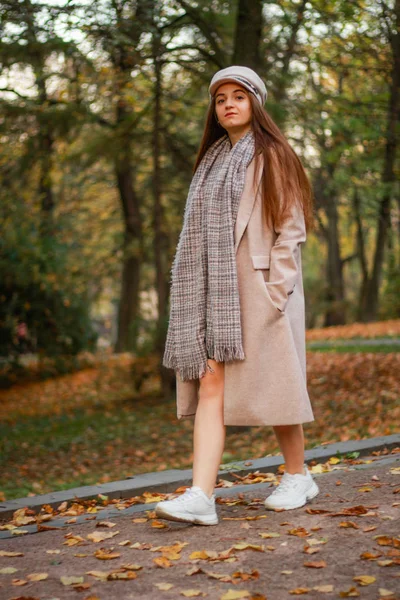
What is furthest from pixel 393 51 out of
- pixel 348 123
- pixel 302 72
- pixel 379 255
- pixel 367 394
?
pixel 379 255

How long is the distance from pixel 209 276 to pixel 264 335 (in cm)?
40

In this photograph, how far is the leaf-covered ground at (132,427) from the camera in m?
8.95

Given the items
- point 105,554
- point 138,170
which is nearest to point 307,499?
point 105,554

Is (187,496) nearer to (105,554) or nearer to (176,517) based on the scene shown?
(176,517)

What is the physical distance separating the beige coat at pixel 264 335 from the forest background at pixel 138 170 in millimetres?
3411

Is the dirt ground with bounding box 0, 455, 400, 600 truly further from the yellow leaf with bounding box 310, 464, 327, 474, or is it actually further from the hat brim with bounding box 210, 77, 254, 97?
the hat brim with bounding box 210, 77, 254, 97

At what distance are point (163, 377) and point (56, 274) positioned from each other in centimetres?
518

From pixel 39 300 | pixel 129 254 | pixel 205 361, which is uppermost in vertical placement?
pixel 129 254

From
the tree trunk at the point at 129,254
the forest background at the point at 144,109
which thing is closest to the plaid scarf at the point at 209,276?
the forest background at the point at 144,109

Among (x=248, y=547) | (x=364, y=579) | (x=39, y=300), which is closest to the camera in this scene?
(x=364, y=579)

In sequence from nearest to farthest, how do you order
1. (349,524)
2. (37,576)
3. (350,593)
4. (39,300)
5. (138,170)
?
(350,593), (37,576), (349,524), (39,300), (138,170)

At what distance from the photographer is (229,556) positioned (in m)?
3.63

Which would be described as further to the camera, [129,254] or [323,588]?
[129,254]

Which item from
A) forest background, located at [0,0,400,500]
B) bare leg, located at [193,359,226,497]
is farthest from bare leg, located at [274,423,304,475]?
forest background, located at [0,0,400,500]
